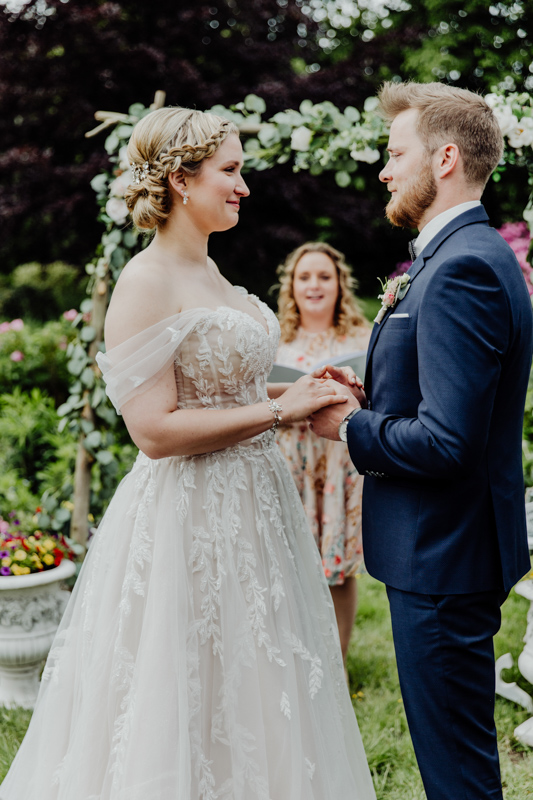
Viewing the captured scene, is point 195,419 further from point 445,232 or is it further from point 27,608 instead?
point 27,608

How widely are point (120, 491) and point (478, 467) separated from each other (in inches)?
44.5

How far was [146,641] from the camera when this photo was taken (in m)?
2.03

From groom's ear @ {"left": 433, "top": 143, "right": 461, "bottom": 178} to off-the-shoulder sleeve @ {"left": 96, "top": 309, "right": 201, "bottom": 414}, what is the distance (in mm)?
827

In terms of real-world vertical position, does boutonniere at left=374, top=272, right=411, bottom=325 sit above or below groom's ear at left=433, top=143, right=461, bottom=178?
below

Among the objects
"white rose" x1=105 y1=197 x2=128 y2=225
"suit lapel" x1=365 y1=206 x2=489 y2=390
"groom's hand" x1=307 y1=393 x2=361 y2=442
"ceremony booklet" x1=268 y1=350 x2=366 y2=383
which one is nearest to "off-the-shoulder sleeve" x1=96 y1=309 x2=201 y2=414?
→ "groom's hand" x1=307 y1=393 x2=361 y2=442

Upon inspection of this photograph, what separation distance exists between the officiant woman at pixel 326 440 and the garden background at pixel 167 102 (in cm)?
168

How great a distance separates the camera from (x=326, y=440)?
353 centimetres

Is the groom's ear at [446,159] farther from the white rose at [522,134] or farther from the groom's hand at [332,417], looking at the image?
the white rose at [522,134]

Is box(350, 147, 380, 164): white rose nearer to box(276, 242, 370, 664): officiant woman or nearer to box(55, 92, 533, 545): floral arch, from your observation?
box(55, 92, 533, 545): floral arch

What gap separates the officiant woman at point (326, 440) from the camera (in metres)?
3.46

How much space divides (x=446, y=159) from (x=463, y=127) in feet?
0.31

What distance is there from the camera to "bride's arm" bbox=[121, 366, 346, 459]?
2047mm

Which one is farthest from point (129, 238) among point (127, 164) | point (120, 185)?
point (127, 164)

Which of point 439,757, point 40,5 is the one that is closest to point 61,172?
point 40,5
